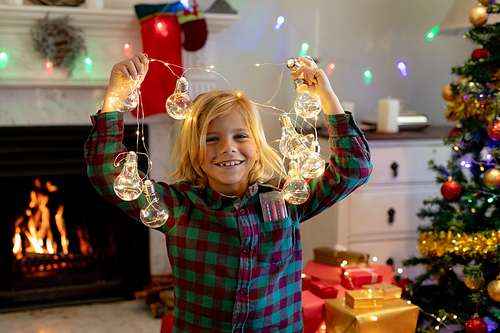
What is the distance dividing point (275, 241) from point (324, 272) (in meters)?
0.73

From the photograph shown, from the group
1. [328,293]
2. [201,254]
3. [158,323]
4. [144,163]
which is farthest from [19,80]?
[328,293]

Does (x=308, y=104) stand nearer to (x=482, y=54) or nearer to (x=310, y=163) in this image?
(x=310, y=163)

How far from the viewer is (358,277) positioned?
5.31 feet

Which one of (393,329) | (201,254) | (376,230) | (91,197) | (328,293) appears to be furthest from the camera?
(91,197)

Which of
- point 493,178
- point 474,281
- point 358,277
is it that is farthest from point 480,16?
point 358,277

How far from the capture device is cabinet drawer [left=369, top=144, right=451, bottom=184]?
6.98 ft

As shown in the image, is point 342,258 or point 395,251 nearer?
point 342,258

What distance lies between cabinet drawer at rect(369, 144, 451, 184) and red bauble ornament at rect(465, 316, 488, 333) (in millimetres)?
794

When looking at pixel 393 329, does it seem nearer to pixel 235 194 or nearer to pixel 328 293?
pixel 328 293

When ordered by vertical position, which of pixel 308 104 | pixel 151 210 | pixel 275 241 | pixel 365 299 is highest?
pixel 308 104

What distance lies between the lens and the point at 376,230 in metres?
2.21

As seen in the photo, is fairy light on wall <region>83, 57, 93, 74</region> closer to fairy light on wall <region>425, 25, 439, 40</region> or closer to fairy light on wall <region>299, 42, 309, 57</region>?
fairy light on wall <region>299, 42, 309, 57</region>

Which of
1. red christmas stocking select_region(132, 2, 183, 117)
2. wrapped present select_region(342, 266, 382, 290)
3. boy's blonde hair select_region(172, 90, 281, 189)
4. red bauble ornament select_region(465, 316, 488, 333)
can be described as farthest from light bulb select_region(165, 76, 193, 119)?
red bauble ornament select_region(465, 316, 488, 333)

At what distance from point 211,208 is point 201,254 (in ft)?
0.38
